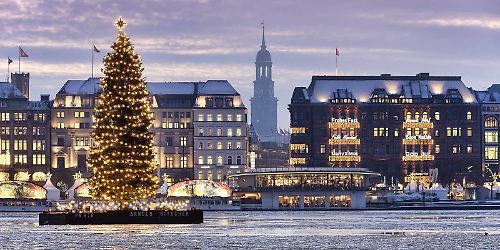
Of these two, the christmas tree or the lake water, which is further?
the christmas tree

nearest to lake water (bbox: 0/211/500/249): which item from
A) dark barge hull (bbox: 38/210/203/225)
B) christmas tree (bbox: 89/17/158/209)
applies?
dark barge hull (bbox: 38/210/203/225)

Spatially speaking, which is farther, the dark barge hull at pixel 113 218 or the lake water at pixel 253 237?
the dark barge hull at pixel 113 218

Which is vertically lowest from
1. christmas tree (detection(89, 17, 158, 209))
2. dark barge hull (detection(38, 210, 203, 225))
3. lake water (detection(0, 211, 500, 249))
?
lake water (detection(0, 211, 500, 249))

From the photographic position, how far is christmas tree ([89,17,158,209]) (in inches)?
4929

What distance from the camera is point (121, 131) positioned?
126m

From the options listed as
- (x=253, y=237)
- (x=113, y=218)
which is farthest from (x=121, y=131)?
(x=253, y=237)

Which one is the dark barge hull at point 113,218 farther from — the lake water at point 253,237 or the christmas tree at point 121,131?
the christmas tree at point 121,131

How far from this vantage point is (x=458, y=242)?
100 m

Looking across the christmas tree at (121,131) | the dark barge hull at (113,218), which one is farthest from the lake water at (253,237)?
the christmas tree at (121,131)

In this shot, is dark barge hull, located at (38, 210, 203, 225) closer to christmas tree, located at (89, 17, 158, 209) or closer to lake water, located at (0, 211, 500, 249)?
lake water, located at (0, 211, 500, 249)

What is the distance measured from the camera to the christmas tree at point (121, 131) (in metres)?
125

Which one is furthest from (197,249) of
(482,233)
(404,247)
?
(482,233)

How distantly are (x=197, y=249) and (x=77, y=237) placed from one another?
15.7 m

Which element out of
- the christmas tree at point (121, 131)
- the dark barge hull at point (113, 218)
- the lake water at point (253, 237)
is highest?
the christmas tree at point (121, 131)
